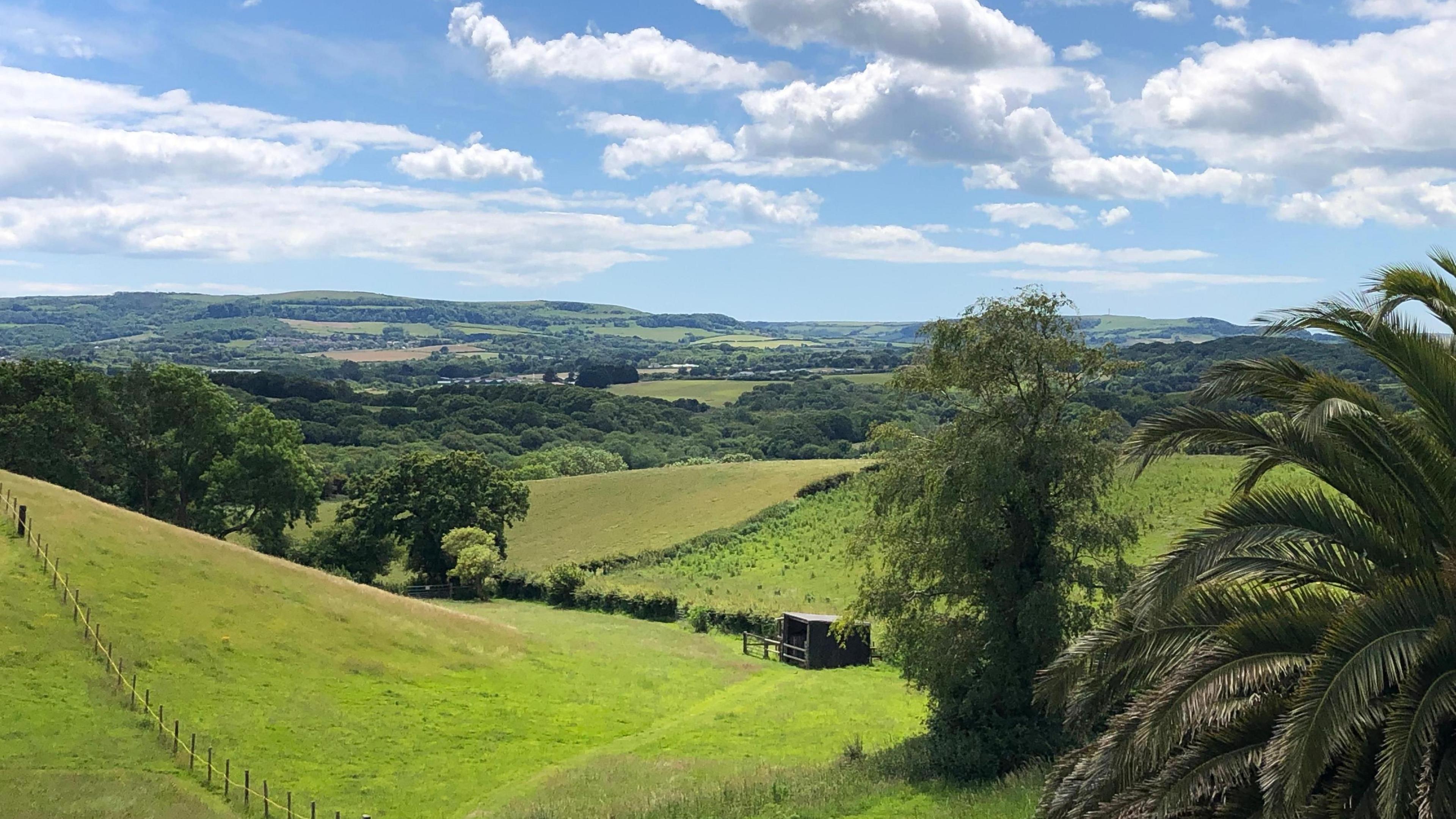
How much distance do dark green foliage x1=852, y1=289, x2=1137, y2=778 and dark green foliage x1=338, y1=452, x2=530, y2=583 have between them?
5422 centimetres

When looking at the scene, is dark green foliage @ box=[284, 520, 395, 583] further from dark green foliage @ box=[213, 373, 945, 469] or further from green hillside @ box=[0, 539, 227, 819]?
dark green foliage @ box=[213, 373, 945, 469]

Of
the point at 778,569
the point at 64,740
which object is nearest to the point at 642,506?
→ the point at 778,569

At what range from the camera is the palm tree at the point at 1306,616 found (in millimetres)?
9422

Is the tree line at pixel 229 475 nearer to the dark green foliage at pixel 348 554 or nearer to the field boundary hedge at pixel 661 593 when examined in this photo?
the dark green foliage at pixel 348 554

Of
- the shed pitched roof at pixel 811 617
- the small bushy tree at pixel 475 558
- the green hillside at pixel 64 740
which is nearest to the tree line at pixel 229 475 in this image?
the small bushy tree at pixel 475 558

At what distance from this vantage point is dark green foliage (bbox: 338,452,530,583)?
7544 cm

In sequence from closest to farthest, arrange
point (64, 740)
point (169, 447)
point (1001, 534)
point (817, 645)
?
point (1001, 534) < point (64, 740) < point (817, 645) < point (169, 447)

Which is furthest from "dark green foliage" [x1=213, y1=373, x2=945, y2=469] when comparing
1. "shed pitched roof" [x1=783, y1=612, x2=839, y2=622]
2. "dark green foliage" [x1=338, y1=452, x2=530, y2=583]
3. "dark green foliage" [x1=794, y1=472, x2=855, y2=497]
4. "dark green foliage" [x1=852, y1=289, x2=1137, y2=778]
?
"dark green foliage" [x1=852, y1=289, x2=1137, y2=778]

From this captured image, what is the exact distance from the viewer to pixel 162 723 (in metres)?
28.8

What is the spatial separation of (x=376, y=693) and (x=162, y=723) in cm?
747

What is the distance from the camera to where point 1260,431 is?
12133 mm

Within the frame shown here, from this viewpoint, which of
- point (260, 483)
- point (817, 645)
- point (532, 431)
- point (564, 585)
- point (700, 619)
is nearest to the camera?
point (817, 645)

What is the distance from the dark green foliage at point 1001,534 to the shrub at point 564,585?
4466 centimetres

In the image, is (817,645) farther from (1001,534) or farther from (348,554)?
(348,554)
